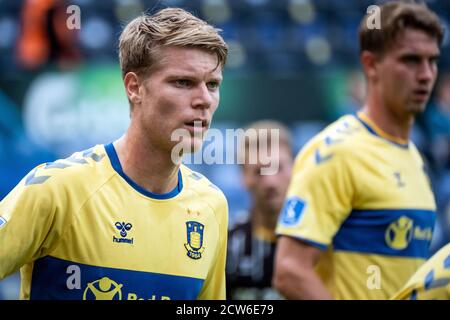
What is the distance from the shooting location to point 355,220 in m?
4.10

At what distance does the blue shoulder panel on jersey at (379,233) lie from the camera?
4.11m

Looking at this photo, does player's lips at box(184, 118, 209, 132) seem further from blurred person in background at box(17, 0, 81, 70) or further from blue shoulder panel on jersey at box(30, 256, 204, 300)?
blurred person in background at box(17, 0, 81, 70)

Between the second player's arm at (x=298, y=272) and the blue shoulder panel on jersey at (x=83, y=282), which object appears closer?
the blue shoulder panel on jersey at (x=83, y=282)

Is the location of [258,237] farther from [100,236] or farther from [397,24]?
[100,236]

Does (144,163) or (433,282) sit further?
(144,163)

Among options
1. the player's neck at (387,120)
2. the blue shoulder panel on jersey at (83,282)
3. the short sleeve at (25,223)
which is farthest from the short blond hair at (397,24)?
the short sleeve at (25,223)

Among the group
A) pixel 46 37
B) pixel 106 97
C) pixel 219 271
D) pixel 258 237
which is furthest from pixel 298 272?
pixel 46 37

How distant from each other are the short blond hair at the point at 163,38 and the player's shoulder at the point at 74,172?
0.40 metres

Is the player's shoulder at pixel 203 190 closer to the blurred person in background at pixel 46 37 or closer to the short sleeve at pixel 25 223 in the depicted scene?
the short sleeve at pixel 25 223

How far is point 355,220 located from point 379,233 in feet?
0.46

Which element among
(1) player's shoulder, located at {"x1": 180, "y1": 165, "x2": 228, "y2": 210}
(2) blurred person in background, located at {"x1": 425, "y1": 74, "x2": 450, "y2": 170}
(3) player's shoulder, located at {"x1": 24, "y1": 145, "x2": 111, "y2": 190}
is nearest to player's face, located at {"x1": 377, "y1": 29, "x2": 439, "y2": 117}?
(1) player's shoulder, located at {"x1": 180, "y1": 165, "x2": 228, "y2": 210}

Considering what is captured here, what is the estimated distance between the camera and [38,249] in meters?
3.03

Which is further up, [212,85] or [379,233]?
[212,85]

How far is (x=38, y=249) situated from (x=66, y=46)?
7.08 m
